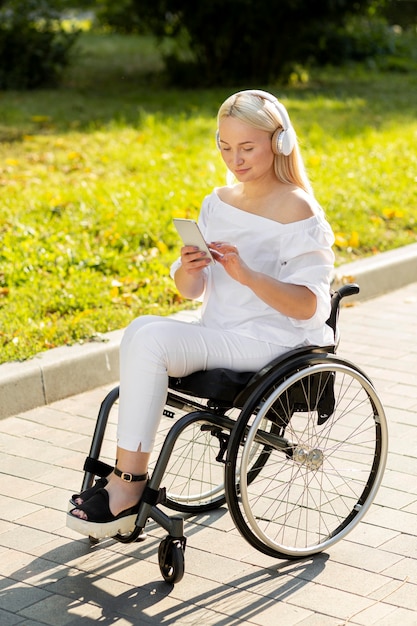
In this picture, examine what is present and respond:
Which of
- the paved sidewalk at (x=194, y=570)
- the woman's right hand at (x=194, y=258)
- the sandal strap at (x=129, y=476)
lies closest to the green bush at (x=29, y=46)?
the paved sidewalk at (x=194, y=570)

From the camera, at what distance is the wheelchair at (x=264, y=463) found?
3.31 metres

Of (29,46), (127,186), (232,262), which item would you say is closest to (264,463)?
(232,262)

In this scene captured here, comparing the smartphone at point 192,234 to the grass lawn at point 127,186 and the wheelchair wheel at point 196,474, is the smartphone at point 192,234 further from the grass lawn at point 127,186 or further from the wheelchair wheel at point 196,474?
the grass lawn at point 127,186

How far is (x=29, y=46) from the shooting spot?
43.7 ft

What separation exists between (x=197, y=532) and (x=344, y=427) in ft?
3.92

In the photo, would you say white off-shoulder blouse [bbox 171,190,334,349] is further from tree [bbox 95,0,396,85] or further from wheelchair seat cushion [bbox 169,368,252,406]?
tree [bbox 95,0,396,85]

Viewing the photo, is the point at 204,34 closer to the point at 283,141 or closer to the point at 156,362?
the point at 283,141

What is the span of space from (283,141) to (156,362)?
83cm

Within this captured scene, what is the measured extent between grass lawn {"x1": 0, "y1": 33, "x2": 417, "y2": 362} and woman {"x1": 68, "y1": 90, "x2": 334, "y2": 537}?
1790 millimetres

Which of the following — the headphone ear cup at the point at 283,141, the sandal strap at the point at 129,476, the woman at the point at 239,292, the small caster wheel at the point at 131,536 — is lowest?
the small caster wheel at the point at 131,536

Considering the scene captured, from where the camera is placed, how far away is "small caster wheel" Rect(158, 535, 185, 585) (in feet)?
10.9

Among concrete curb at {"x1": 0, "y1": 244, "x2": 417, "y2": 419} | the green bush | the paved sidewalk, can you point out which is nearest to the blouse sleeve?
the paved sidewalk

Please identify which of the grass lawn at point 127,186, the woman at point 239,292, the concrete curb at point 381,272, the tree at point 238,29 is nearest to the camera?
the woman at point 239,292

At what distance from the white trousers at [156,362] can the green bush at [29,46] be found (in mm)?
10377
